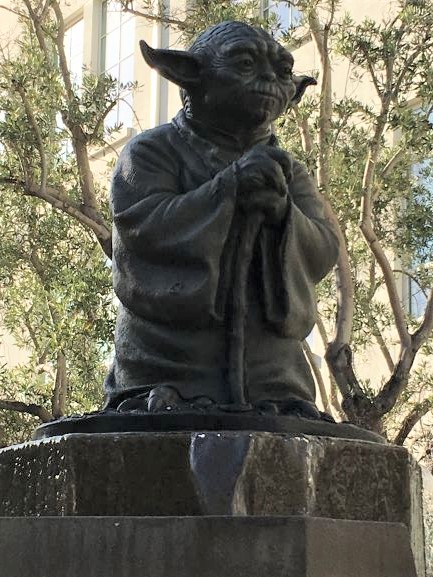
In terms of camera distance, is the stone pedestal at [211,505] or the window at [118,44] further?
the window at [118,44]

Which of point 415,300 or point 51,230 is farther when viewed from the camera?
point 415,300

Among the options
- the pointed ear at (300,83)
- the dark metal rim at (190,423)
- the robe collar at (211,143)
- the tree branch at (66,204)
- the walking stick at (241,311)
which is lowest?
the dark metal rim at (190,423)

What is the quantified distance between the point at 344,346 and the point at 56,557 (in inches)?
262

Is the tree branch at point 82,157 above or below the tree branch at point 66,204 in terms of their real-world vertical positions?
above

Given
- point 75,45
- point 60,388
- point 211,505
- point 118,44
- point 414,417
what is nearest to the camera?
point 211,505

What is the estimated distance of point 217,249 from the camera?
148 inches

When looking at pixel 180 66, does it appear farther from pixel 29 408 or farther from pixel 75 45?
pixel 75 45

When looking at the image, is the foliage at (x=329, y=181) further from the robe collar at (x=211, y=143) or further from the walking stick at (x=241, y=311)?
the walking stick at (x=241, y=311)

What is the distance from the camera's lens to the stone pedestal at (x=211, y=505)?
2953mm

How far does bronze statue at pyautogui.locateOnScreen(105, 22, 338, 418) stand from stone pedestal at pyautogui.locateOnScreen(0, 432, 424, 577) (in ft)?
0.92

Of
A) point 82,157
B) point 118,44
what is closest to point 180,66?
point 82,157

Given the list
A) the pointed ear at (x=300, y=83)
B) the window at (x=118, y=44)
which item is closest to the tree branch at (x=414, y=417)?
the pointed ear at (x=300, y=83)

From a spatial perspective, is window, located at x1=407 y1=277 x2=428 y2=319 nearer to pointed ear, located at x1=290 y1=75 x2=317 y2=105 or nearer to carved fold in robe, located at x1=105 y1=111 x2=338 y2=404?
pointed ear, located at x1=290 y1=75 x2=317 y2=105

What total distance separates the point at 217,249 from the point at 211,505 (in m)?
0.96
